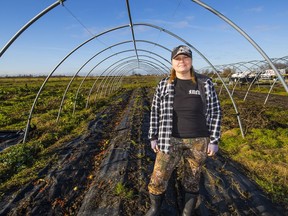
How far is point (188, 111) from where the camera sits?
288cm

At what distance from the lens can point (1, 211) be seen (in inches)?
153

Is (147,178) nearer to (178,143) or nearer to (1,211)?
(178,143)

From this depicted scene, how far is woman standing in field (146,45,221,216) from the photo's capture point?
285 cm

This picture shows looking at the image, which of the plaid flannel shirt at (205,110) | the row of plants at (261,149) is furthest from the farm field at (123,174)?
the plaid flannel shirt at (205,110)

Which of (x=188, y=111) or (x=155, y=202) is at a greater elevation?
(x=188, y=111)

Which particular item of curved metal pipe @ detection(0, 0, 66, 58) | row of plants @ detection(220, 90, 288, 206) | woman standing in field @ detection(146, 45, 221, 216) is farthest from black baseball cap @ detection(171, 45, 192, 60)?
row of plants @ detection(220, 90, 288, 206)

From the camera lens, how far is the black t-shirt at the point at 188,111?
9.36 feet

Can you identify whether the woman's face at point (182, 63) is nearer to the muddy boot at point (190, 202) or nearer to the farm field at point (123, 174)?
the muddy boot at point (190, 202)

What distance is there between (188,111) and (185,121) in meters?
0.12

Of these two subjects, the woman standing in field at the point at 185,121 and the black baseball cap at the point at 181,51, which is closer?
the black baseball cap at the point at 181,51

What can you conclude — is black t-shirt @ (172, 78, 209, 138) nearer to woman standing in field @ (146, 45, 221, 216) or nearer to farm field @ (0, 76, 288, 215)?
woman standing in field @ (146, 45, 221, 216)

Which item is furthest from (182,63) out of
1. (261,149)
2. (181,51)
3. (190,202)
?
(261,149)

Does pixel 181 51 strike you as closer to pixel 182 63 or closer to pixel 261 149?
pixel 182 63

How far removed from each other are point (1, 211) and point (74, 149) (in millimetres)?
2944
